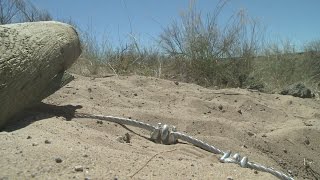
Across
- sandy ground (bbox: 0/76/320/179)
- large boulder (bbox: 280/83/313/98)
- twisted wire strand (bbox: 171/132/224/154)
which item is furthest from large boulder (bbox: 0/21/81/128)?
large boulder (bbox: 280/83/313/98)

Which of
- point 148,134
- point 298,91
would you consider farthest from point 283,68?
point 148,134

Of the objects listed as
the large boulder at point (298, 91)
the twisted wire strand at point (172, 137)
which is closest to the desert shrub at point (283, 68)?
the large boulder at point (298, 91)

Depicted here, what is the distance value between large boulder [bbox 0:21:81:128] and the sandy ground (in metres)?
0.17

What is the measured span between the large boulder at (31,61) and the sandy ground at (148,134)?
17 centimetres

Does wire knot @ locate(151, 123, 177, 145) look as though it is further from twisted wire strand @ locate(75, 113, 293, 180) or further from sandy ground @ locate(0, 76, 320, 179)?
sandy ground @ locate(0, 76, 320, 179)

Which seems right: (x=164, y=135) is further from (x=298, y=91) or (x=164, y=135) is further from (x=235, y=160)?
(x=298, y=91)

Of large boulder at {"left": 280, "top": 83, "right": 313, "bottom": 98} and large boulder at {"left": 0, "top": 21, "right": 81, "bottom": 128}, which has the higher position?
large boulder at {"left": 0, "top": 21, "right": 81, "bottom": 128}

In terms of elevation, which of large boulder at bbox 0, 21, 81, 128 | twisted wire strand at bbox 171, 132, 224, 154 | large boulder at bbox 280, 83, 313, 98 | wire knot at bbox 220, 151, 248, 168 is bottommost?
wire knot at bbox 220, 151, 248, 168

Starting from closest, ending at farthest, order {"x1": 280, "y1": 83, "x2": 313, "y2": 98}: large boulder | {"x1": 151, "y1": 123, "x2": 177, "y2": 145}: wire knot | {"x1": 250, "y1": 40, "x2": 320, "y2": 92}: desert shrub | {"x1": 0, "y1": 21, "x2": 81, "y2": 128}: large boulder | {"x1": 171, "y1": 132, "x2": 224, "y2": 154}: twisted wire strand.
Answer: {"x1": 0, "y1": 21, "x2": 81, "y2": 128}: large boulder < {"x1": 171, "y1": 132, "x2": 224, "y2": 154}: twisted wire strand < {"x1": 151, "y1": 123, "x2": 177, "y2": 145}: wire knot < {"x1": 280, "y1": 83, "x2": 313, "y2": 98}: large boulder < {"x1": 250, "y1": 40, "x2": 320, "y2": 92}: desert shrub

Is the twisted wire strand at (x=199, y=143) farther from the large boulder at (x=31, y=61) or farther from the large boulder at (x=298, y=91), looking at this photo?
the large boulder at (x=298, y=91)

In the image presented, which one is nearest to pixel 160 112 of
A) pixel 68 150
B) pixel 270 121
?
pixel 270 121

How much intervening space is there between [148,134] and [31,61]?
1.05 metres

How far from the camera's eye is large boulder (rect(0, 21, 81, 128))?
2977 millimetres

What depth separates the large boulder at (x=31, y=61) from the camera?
298 centimetres
